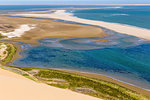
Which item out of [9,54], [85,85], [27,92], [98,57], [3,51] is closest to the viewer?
[27,92]

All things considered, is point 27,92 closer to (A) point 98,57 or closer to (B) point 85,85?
(B) point 85,85

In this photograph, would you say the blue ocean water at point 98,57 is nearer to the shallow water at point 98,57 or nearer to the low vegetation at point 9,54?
the shallow water at point 98,57

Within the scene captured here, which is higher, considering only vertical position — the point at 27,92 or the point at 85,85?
the point at 27,92

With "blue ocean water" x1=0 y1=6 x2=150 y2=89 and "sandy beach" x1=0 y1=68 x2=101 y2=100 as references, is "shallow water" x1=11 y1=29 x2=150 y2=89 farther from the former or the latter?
"sandy beach" x1=0 y1=68 x2=101 y2=100

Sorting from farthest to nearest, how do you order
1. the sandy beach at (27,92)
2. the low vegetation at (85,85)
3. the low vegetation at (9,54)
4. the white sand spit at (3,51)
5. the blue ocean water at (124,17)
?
the blue ocean water at (124,17) < the white sand spit at (3,51) < the low vegetation at (9,54) < the low vegetation at (85,85) < the sandy beach at (27,92)

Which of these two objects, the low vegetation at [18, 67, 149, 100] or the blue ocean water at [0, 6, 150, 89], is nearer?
the low vegetation at [18, 67, 149, 100]

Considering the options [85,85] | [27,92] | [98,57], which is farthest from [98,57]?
[27,92]

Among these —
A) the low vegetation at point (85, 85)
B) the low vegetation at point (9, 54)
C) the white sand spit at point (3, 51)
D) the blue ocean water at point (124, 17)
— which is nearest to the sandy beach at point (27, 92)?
the low vegetation at point (85, 85)

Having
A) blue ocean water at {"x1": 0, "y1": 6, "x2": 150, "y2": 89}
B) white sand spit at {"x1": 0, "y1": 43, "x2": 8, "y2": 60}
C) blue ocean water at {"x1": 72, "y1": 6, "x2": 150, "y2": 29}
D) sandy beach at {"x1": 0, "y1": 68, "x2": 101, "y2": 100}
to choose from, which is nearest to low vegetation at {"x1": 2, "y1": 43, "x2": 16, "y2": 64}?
white sand spit at {"x1": 0, "y1": 43, "x2": 8, "y2": 60}
